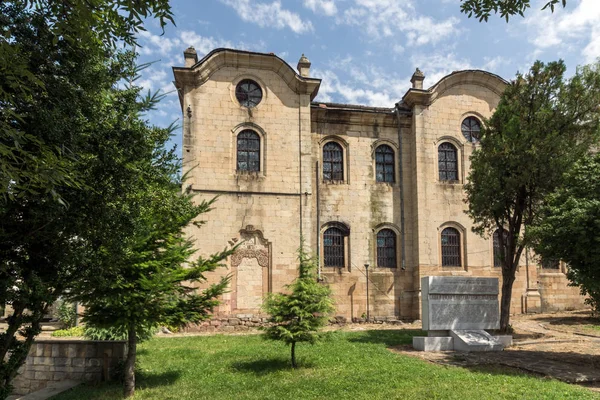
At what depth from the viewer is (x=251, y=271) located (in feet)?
60.5

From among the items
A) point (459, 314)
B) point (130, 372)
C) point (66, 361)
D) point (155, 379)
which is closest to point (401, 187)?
point (459, 314)

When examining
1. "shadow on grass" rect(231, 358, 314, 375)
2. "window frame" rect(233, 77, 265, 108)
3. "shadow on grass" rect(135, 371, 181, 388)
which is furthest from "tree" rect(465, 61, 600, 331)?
"shadow on grass" rect(135, 371, 181, 388)

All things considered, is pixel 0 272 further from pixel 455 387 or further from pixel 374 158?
pixel 374 158

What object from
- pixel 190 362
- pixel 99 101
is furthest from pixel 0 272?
pixel 190 362

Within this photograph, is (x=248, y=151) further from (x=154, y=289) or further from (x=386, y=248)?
(x=154, y=289)

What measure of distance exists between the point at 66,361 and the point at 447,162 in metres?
16.5

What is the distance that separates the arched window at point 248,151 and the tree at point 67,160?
12103mm

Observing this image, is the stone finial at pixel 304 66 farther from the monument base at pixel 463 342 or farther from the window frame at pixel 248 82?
the monument base at pixel 463 342

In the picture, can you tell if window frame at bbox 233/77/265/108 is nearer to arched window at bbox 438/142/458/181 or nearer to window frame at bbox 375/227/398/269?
window frame at bbox 375/227/398/269

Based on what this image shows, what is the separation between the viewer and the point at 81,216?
5.80m

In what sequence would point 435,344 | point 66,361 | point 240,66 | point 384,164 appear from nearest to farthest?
point 66,361, point 435,344, point 240,66, point 384,164

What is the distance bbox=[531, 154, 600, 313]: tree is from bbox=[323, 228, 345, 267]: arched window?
974cm

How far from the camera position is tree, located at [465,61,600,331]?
553 inches

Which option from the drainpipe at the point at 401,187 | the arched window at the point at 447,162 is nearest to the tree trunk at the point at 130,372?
the drainpipe at the point at 401,187
